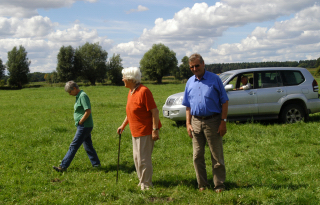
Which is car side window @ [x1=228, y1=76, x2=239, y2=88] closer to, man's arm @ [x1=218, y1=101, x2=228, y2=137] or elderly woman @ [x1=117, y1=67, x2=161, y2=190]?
man's arm @ [x1=218, y1=101, x2=228, y2=137]

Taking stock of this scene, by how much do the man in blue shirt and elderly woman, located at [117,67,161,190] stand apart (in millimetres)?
626

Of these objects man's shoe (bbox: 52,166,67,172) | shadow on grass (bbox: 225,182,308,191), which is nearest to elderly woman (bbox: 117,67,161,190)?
shadow on grass (bbox: 225,182,308,191)

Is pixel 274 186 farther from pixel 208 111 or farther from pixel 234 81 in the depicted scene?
pixel 234 81

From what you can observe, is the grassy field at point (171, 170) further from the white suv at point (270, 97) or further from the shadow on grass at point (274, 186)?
the white suv at point (270, 97)

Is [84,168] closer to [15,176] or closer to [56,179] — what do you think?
[56,179]

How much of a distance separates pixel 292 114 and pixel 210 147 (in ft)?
21.9

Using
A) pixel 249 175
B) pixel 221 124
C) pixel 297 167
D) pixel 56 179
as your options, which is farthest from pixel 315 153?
Result: pixel 56 179

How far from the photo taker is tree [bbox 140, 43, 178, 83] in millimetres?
72312

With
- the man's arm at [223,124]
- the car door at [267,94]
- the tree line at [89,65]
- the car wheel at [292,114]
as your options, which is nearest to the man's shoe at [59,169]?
the man's arm at [223,124]

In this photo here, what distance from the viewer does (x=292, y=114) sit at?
32.2 ft

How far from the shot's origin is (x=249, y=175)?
5.14m

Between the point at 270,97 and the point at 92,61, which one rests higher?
the point at 92,61

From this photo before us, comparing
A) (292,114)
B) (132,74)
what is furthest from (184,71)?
(132,74)

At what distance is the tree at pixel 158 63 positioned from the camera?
237 feet
